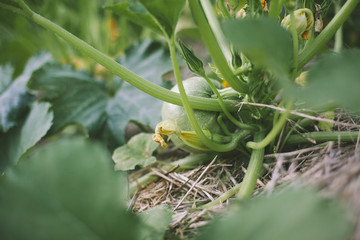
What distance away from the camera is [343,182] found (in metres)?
0.40

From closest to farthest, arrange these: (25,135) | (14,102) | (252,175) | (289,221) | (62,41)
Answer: (289,221) < (252,175) < (25,135) < (14,102) < (62,41)

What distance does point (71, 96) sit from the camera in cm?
118

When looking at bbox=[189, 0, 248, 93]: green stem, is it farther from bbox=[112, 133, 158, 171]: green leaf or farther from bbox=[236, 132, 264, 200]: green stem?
bbox=[112, 133, 158, 171]: green leaf

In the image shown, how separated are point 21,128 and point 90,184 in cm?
89

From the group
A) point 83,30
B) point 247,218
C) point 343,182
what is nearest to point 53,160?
point 247,218

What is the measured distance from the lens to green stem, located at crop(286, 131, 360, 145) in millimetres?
621

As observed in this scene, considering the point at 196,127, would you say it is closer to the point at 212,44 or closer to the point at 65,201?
the point at 212,44

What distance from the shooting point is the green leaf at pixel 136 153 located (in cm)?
80

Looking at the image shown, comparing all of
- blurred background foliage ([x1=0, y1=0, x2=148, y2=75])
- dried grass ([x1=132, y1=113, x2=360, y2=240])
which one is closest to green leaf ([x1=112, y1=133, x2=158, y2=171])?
dried grass ([x1=132, y1=113, x2=360, y2=240])

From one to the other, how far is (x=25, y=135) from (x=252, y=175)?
814 mm

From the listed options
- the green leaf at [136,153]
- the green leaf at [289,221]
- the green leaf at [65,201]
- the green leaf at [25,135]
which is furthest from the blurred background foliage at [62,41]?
the green leaf at [289,221]

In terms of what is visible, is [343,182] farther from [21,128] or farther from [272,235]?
[21,128]

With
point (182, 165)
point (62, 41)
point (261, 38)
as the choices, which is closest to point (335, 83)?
point (261, 38)

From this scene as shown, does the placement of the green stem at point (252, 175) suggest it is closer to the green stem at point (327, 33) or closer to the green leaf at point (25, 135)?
the green stem at point (327, 33)
